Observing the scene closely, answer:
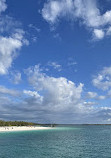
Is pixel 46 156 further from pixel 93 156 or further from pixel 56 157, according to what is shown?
pixel 93 156

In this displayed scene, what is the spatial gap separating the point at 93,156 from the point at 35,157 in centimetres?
1290

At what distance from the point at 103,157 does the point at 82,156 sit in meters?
4.53

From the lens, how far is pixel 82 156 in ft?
134

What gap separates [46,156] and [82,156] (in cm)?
800

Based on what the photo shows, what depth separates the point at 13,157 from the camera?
1543 inches

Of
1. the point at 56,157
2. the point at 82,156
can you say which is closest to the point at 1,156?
the point at 56,157

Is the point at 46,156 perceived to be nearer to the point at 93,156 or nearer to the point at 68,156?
the point at 68,156

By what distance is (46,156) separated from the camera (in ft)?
133

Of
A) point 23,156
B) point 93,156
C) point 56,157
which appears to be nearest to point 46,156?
point 56,157

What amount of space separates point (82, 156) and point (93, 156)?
8.18 ft

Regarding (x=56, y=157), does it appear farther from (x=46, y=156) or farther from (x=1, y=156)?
(x=1, y=156)

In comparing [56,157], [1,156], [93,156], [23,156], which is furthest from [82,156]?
[1,156]

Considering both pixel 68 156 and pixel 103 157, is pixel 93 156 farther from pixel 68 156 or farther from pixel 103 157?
pixel 68 156

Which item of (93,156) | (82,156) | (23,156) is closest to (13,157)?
(23,156)
